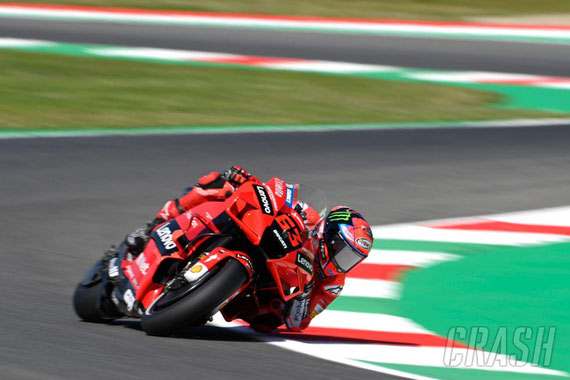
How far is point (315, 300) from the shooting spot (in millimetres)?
5891

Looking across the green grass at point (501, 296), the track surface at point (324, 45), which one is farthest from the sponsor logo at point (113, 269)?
the track surface at point (324, 45)

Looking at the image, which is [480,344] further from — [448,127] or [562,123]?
[562,123]

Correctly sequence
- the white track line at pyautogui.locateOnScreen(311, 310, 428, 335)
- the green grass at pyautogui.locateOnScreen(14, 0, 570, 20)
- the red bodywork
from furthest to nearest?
the green grass at pyautogui.locateOnScreen(14, 0, 570, 20), the white track line at pyautogui.locateOnScreen(311, 310, 428, 335), the red bodywork

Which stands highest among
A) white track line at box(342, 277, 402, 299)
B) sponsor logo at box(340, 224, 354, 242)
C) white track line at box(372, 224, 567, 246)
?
white track line at box(372, 224, 567, 246)

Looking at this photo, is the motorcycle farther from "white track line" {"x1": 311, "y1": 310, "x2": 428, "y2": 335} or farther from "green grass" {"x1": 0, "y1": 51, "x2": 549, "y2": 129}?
"green grass" {"x1": 0, "y1": 51, "x2": 549, "y2": 129}

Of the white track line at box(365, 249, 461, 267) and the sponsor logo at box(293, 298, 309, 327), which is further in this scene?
the white track line at box(365, 249, 461, 267)

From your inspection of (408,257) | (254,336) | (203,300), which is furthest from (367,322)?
(408,257)

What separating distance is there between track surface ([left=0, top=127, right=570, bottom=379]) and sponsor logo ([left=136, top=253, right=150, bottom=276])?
33cm

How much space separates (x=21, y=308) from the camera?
19.6ft

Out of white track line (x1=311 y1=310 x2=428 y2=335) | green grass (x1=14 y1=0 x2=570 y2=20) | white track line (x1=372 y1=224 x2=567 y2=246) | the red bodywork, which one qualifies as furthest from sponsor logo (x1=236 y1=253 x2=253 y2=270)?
green grass (x1=14 y1=0 x2=570 y2=20)

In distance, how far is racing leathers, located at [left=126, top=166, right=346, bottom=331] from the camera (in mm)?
5742

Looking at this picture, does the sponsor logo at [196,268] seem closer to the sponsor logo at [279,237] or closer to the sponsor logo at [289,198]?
the sponsor logo at [279,237]

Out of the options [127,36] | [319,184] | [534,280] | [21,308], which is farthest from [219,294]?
[127,36]

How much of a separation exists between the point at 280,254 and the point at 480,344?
1284mm
